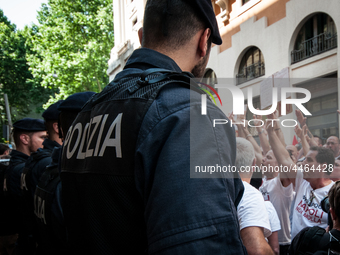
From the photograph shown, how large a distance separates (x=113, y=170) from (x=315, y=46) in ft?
27.9

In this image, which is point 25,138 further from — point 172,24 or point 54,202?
point 172,24

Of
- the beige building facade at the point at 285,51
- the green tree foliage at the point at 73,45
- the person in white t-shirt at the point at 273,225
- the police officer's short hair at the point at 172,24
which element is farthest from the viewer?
the green tree foliage at the point at 73,45

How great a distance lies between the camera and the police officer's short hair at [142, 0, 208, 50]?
4.09 feet

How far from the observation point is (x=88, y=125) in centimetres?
128

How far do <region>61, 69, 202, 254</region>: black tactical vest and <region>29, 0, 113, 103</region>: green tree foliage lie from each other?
69.5 feet

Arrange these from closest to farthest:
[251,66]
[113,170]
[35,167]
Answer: [113,170], [35,167], [251,66]

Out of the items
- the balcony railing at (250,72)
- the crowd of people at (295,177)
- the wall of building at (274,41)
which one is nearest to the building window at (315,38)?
the wall of building at (274,41)

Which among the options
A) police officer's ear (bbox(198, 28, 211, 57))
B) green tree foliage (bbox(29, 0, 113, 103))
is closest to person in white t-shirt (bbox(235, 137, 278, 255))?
police officer's ear (bbox(198, 28, 211, 57))

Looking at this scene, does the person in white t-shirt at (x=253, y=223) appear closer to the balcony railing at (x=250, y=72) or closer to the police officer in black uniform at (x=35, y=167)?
the police officer in black uniform at (x=35, y=167)

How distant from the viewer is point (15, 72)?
28.4 meters

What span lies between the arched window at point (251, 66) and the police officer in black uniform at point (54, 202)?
870cm

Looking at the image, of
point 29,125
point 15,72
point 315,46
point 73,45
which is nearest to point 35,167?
point 29,125

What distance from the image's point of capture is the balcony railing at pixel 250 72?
10.3 meters

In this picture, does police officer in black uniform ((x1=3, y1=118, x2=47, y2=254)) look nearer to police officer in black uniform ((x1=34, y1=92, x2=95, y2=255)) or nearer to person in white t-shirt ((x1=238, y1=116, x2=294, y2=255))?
police officer in black uniform ((x1=34, y1=92, x2=95, y2=255))
